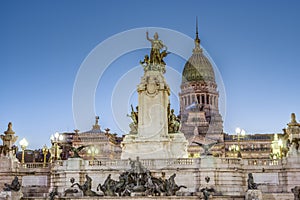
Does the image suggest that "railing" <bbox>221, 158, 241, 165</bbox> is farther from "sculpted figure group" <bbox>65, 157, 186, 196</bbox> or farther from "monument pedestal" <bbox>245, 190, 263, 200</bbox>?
"monument pedestal" <bbox>245, 190, 263, 200</bbox>

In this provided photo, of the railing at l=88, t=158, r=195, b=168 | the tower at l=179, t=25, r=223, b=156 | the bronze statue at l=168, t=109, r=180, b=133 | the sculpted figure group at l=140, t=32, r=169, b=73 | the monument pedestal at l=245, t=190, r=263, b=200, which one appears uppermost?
the tower at l=179, t=25, r=223, b=156

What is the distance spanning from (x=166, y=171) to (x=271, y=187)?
9020 millimetres

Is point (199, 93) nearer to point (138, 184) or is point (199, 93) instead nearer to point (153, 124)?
point (153, 124)

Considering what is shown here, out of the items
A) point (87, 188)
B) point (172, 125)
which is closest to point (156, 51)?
point (172, 125)

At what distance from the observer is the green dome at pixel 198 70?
118562 mm

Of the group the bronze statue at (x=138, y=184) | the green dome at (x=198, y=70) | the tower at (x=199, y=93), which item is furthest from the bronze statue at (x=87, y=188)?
the green dome at (x=198, y=70)

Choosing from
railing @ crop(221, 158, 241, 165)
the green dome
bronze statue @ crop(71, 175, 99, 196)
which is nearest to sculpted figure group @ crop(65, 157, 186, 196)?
bronze statue @ crop(71, 175, 99, 196)

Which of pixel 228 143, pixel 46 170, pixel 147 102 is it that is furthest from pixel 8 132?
pixel 228 143

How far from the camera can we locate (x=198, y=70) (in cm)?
11888

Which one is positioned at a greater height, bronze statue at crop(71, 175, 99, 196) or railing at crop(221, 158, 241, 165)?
railing at crop(221, 158, 241, 165)

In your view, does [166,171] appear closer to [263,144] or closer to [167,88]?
[167,88]

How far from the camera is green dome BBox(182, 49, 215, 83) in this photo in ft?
389

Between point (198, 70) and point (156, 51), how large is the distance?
74030 mm

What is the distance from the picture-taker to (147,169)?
36.2m
